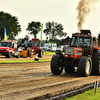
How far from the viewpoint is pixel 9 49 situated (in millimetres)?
26703

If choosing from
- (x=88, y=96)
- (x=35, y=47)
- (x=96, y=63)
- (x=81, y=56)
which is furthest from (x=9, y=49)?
(x=88, y=96)

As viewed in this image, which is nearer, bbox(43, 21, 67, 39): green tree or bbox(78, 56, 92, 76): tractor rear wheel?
bbox(78, 56, 92, 76): tractor rear wheel

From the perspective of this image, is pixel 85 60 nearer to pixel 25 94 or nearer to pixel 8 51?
pixel 25 94

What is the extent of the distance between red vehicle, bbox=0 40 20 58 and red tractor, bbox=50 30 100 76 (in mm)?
13904

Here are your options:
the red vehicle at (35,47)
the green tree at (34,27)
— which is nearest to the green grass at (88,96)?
the red vehicle at (35,47)

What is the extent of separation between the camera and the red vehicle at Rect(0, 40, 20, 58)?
26.5 m

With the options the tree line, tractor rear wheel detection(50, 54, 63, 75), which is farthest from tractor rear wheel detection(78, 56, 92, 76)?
the tree line

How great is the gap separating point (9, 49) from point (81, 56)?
14.9m

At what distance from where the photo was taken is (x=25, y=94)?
748 centimetres

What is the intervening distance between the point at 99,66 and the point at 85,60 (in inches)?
60.3

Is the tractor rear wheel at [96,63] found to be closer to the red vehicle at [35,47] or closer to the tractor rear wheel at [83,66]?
the tractor rear wheel at [83,66]

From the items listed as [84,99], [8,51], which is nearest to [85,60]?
[84,99]

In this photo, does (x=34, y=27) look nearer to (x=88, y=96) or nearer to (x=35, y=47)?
(x=35, y=47)

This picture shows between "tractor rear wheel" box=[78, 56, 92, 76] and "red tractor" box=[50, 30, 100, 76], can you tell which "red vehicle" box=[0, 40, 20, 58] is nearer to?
"red tractor" box=[50, 30, 100, 76]
